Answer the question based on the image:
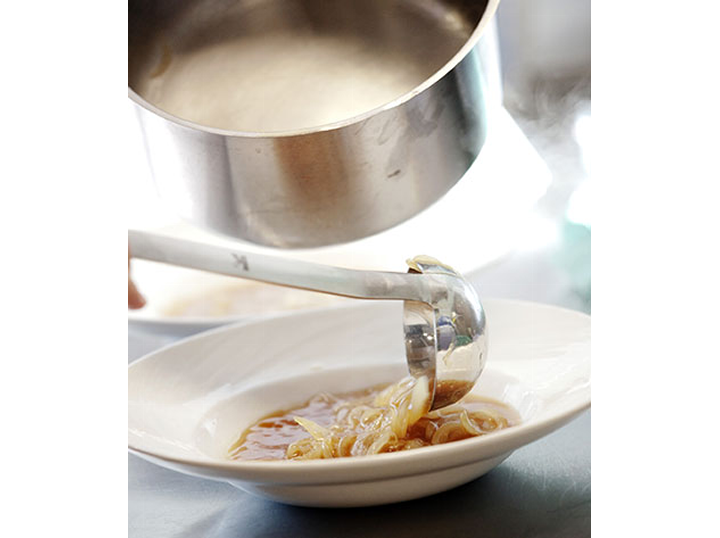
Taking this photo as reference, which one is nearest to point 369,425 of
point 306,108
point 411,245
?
point 306,108

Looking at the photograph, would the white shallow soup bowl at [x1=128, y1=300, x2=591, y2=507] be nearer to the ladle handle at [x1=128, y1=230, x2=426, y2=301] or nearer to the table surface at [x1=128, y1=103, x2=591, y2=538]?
the table surface at [x1=128, y1=103, x2=591, y2=538]

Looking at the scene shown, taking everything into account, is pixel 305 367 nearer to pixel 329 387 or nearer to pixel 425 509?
pixel 329 387

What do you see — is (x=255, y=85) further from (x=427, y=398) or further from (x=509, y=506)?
(x=509, y=506)

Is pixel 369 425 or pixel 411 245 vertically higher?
pixel 411 245

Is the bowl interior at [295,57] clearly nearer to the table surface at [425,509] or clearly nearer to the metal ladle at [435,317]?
the metal ladle at [435,317]

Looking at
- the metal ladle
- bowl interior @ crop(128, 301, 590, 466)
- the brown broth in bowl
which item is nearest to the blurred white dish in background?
bowl interior @ crop(128, 301, 590, 466)

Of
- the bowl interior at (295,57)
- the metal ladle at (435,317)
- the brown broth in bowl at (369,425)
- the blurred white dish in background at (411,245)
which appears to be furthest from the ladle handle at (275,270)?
the blurred white dish in background at (411,245)
